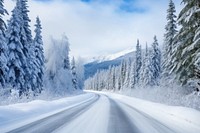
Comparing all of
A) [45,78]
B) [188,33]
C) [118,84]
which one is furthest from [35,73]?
[118,84]

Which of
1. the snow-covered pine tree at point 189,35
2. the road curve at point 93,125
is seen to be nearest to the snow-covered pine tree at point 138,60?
the snow-covered pine tree at point 189,35

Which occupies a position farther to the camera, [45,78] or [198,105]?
[45,78]

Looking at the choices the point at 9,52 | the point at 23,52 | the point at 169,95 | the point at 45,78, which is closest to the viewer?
the point at 169,95

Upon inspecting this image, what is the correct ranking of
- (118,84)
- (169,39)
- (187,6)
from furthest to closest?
(118,84) < (169,39) < (187,6)

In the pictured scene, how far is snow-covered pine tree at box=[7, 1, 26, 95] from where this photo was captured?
31750mm

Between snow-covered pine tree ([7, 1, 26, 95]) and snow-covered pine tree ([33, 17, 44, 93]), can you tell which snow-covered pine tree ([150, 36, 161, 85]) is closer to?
snow-covered pine tree ([33, 17, 44, 93])

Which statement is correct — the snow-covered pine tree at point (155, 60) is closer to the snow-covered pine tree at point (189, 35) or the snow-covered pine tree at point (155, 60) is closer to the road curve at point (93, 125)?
the snow-covered pine tree at point (189, 35)

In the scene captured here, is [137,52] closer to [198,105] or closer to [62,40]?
[62,40]

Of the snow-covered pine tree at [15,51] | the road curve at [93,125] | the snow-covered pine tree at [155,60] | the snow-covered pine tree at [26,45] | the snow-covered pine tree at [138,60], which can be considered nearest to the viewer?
the road curve at [93,125]

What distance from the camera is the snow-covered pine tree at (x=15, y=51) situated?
31750mm

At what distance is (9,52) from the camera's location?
1257 inches

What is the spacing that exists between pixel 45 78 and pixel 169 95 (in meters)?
31.7

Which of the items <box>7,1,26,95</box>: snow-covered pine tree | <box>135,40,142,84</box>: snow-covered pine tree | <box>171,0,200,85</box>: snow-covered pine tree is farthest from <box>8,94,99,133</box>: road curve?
<box>135,40,142,84</box>: snow-covered pine tree

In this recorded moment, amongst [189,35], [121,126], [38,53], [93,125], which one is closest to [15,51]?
[38,53]
